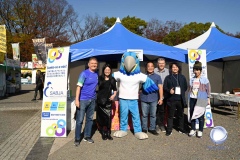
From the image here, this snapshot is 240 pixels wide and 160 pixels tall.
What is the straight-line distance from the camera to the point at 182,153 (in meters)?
4.21

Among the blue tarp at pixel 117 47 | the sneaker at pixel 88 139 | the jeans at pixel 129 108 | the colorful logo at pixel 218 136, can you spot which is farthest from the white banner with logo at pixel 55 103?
the colorful logo at pixel 218 136

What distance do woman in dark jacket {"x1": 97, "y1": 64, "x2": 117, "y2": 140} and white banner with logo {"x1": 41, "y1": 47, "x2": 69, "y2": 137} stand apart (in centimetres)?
86

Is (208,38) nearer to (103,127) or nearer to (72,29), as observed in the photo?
(103,127)

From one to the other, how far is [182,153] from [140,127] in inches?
49.4

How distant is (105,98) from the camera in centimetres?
488

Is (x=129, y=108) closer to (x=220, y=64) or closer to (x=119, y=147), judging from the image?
(x=119, y=147)

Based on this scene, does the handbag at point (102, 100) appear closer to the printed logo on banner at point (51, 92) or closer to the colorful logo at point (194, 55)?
the printed logo on banner at point (51, 92)

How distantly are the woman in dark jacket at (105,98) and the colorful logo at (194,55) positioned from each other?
2.64 m

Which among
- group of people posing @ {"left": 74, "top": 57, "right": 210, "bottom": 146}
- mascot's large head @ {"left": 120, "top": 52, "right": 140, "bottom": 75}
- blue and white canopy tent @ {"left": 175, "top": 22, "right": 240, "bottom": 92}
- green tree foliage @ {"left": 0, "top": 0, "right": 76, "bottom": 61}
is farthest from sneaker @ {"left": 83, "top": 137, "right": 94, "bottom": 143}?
green tree foliage @ {"left": 0, "top": 0, "right": 76, "bottom": 61}

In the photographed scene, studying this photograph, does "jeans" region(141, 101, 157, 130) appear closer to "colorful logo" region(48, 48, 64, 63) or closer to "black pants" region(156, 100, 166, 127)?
"black pants" region(156, 100, 166, 127)

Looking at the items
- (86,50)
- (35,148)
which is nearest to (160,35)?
(86,50)

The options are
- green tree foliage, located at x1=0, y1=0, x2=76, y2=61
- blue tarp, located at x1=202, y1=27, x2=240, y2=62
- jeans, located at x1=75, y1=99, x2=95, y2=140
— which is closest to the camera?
jeans, located at x1=75, y1=99, x2=95, y2=140

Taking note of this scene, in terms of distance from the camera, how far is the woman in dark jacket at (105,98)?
16.1ft

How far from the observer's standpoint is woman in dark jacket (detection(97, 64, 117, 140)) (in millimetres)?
4895
